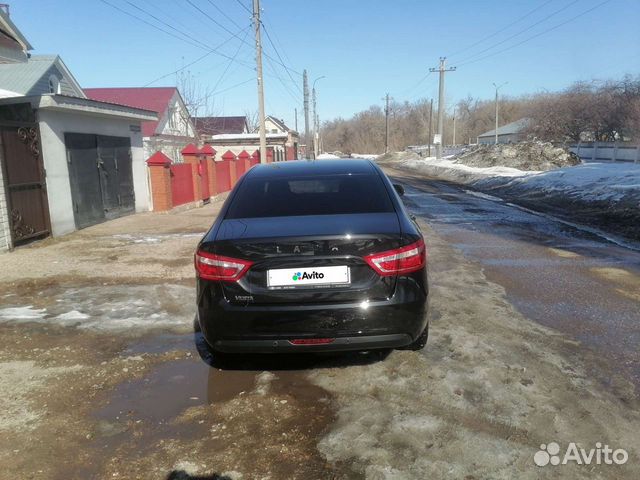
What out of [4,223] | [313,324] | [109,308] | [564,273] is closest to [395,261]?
[313,324]

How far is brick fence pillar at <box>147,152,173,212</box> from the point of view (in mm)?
14133

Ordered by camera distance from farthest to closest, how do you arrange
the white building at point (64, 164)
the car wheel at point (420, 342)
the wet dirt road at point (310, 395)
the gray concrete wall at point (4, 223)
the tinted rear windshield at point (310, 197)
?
1. the white building at point (64, 164)
2. the gray concrete wall at point (4, 223)
3. the tinted rear windshield at point (310, 197)
4. the car wheel at point (420, 342)
5. the wet dirt road at point (310, 395)

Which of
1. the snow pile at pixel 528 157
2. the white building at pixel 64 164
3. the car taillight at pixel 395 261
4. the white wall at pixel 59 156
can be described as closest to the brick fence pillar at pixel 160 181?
the white building at pixel 64 164

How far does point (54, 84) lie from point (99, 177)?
1173 centimetres

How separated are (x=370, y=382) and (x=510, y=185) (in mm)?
20100

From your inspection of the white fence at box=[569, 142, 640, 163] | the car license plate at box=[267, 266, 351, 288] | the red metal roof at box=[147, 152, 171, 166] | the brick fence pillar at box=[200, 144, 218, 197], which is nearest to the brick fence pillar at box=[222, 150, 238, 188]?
the brick fence pillar at box=[200, 144, 218, 197]

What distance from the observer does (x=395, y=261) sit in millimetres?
3135

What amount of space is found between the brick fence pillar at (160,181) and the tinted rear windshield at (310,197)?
420 inches

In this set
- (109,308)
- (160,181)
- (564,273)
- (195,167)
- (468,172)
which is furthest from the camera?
(468,172)

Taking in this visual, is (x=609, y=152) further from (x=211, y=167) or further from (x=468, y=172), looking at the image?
(x=211, y=167)

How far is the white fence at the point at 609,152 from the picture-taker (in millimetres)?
31606

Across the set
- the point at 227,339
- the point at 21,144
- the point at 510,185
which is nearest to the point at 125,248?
the point at 21,144

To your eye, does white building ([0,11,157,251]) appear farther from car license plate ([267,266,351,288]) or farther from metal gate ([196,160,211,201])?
car license plate ([267,266,351,288])

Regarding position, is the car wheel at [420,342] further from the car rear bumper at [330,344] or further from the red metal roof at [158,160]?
the red metal roof at [158,160]
